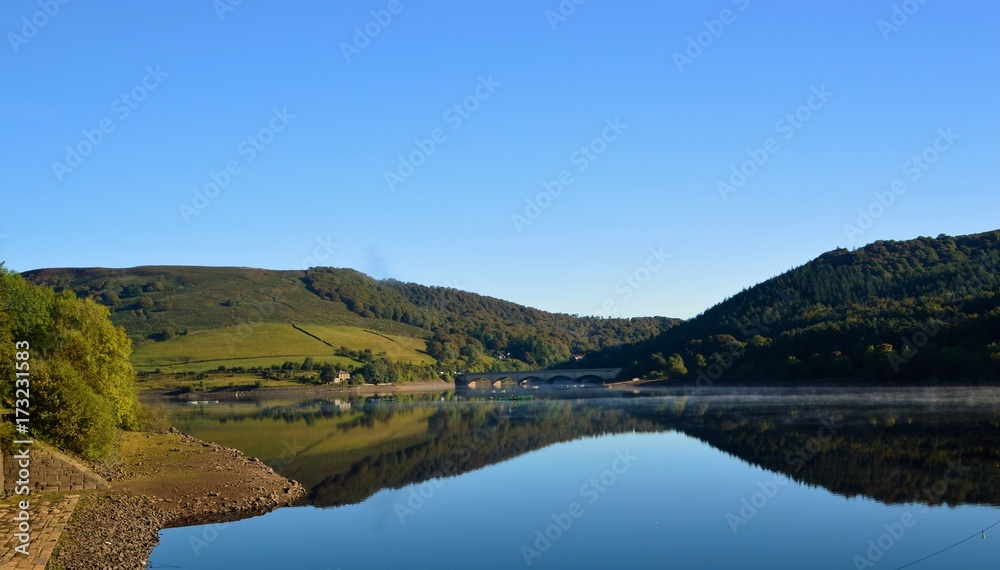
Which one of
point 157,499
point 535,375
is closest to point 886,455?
point 157,499

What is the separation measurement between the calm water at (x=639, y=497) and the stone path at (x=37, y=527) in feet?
8.52

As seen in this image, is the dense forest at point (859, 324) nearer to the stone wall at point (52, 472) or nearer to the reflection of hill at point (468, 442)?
the reflection of hill at point (468, 442)

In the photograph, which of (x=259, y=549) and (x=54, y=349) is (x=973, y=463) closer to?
(x=259, y=549)

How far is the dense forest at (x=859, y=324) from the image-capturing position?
76562 millimetres

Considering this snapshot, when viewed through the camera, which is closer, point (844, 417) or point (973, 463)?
point (973, 463)

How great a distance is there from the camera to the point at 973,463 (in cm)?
3186

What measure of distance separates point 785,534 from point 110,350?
3134 cm

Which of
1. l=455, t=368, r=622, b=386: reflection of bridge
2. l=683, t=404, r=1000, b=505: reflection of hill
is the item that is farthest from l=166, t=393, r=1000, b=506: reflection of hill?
l=455, t=368, r=622, b=386: reflection of bridge

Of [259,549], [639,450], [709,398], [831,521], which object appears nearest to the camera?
[259,549]

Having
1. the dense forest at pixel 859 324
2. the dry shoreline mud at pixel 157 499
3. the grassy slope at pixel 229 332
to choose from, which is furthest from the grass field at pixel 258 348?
the dry shoreline mud at pixel 157 499

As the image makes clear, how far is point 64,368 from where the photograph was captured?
2855 cm

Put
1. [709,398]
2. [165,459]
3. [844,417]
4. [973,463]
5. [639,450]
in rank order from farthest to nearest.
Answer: [709,398]
[844,417]
[639,450]
[165,459]
[973,463]

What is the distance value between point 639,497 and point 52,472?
19.1m

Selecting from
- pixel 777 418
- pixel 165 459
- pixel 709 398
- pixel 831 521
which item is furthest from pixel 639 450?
pixel 709 398
